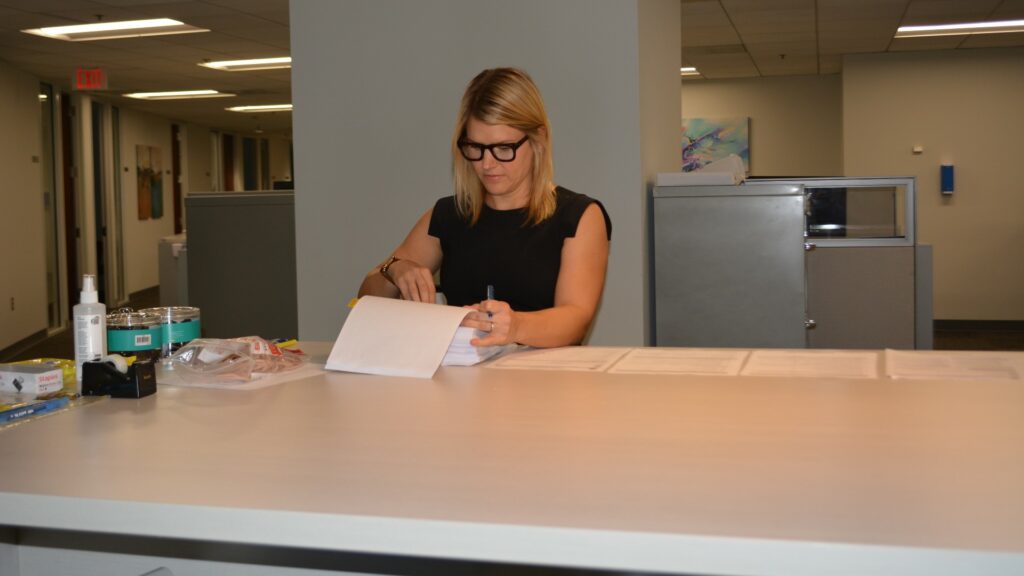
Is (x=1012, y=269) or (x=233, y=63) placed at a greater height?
(x=233, y=63)

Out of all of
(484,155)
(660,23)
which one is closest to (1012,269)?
(660,23)

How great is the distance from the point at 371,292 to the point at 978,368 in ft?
4.65

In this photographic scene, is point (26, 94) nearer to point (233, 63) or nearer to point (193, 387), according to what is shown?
point (233, 63)

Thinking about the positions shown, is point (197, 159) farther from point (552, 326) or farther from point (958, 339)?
point (552, 326)

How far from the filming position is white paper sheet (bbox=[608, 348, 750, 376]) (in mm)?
1819

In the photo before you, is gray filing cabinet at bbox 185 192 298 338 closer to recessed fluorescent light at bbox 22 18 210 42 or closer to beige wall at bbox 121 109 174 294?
recessed fluorescent light at bbox 22 18 210 42

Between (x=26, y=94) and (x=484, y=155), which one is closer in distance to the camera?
(x=484, y=155)

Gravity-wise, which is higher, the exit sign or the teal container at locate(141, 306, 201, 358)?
the exit sign

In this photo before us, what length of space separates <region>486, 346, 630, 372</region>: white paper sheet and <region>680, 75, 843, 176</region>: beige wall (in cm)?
985

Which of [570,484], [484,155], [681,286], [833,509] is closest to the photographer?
[833,509]

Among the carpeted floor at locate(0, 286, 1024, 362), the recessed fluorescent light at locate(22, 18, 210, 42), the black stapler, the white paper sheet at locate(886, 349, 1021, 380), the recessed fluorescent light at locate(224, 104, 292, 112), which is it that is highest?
the recessed fluorescent light at locate(224, 104, 292, 112)

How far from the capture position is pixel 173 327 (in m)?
1.98

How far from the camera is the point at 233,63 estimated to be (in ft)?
32.1

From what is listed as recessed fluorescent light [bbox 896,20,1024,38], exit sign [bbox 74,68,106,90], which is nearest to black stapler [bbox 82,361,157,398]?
recessed fluorescent light [bbox 896,20,1024,38]
